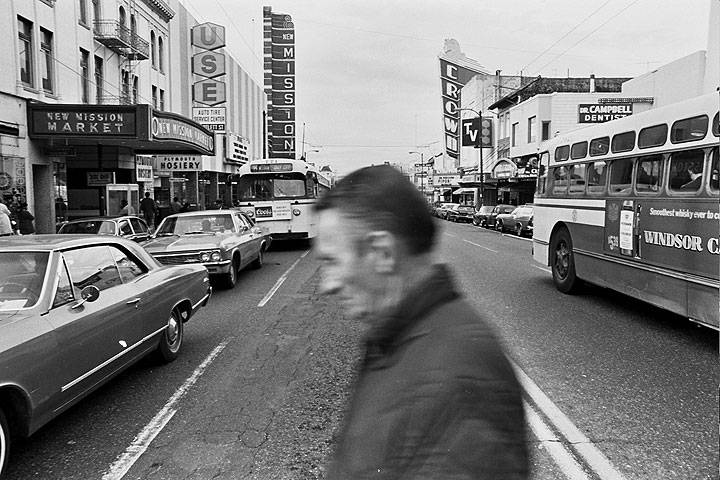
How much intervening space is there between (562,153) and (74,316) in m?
9.55

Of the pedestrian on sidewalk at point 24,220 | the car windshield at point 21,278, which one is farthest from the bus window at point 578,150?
the pedestrian on sidewalk at point 24,220

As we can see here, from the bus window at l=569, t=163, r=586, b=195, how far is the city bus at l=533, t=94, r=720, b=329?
2 centimetres

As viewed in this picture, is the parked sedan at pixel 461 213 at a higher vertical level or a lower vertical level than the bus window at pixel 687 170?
lower

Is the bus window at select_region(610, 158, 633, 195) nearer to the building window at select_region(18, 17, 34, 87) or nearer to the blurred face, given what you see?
the blurred face

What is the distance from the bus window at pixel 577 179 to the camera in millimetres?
10594

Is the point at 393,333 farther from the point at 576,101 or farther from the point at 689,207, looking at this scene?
the point at 576,101

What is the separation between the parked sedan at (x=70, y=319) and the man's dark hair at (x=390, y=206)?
295cm

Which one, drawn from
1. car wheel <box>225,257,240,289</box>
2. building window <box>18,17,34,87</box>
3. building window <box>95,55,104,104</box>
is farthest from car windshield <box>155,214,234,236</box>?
building window <box>95,55,104,104</box>

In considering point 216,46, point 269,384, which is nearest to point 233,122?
point 216,46

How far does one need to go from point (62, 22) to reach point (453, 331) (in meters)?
22.7

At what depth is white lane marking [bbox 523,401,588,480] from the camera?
12.5 feet

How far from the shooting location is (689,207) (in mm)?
7242

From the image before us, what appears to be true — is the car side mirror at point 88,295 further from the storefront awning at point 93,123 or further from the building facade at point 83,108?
the storefront awning at point 93,123

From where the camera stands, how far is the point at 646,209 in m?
8.28
